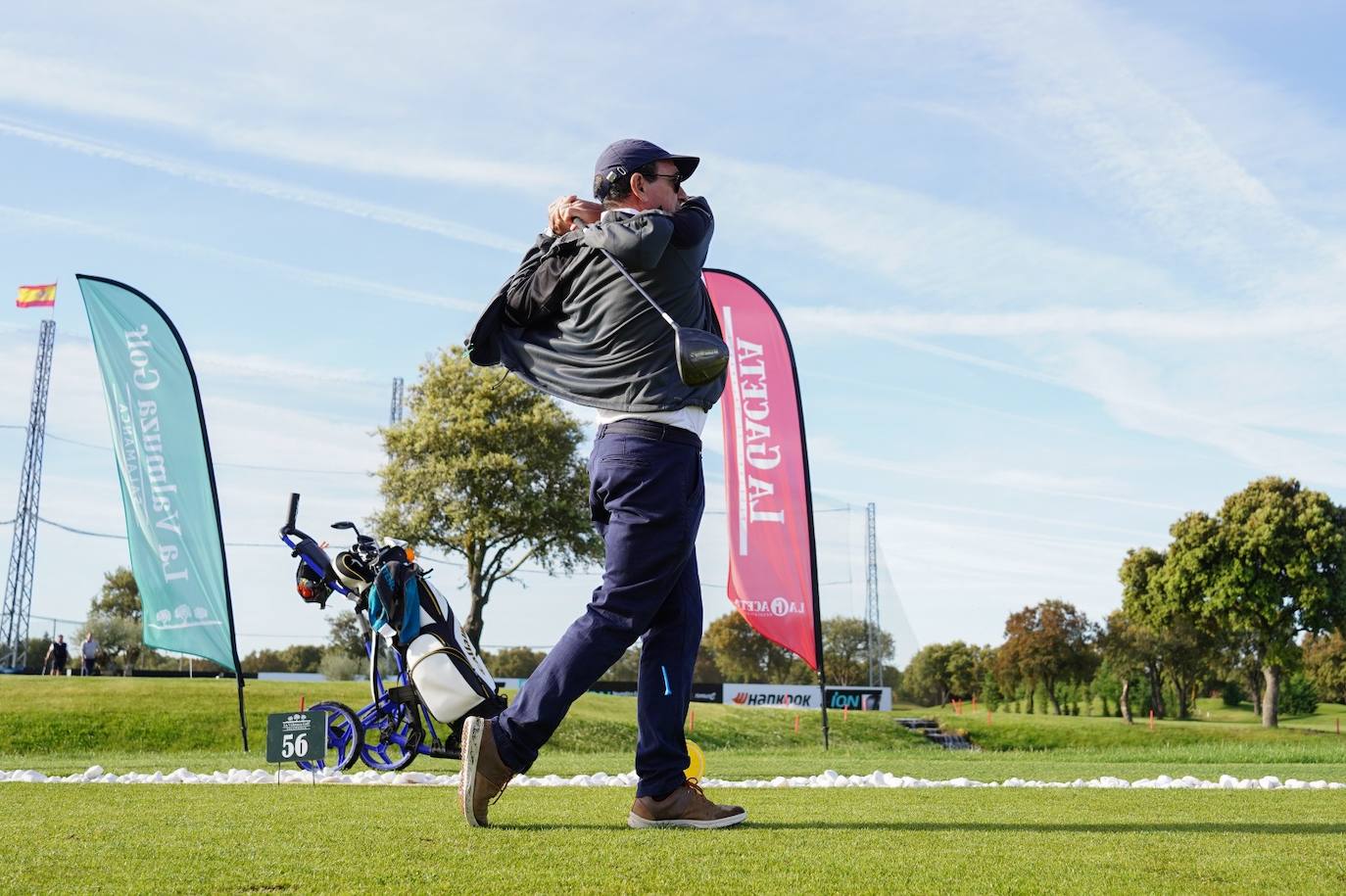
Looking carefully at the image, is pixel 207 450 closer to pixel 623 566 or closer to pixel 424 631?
pixel 424 631

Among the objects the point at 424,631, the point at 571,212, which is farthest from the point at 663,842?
the point at 424,631

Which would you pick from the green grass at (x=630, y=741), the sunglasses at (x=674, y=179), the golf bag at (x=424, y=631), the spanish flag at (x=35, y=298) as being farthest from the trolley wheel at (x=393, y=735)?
the spanish flag at (x=35, y=298)

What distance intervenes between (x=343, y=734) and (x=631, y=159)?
20.5ft

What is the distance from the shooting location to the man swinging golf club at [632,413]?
341cm

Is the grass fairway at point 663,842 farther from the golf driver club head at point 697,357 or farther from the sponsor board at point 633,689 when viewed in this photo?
the sponsor board at point 633,689

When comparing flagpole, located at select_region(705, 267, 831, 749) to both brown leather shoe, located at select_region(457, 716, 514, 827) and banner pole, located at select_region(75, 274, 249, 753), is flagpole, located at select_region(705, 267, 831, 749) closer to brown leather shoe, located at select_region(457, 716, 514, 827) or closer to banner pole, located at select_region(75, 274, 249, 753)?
banner pole, located at select_region(75, 274, 249, 753)

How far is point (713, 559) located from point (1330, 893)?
28.1m

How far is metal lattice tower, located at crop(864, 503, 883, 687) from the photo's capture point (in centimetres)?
3991

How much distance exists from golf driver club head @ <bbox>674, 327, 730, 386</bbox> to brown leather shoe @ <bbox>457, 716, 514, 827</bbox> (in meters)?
1.22

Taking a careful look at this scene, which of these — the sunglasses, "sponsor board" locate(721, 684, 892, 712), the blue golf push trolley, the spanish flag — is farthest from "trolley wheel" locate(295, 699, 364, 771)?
"sponsor board" locate(721, 684, 892, 712)

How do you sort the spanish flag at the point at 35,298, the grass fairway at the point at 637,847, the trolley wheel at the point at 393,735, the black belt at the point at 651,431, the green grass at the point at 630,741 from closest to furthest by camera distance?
1. the grass fairway at the point at 637,847
2. the black belt at the point at 651,431
3. the trolley wheel at the point at 393,735
4. the green grass at the point at 630,741
5. the spanish flag at the point at 35,298

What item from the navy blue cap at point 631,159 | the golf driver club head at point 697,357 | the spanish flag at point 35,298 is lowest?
the golf driver club head at point 697,357

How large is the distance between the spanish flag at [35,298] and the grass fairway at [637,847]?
27265 mm

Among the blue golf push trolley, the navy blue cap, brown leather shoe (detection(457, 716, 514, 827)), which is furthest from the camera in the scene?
the blue golf push trolley
